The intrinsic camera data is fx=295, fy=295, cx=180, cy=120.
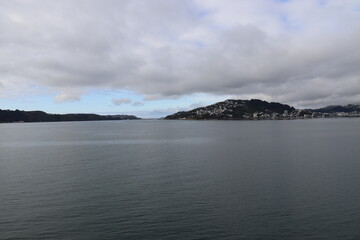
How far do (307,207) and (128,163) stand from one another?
43521 mm

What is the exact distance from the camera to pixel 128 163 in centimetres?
6994

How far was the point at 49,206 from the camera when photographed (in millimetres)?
38062

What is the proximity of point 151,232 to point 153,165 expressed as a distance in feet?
120

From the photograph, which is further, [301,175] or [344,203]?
[301,175]

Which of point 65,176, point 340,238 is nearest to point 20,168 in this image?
point 65,176

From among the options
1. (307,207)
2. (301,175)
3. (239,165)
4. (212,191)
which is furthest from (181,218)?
(239,165)

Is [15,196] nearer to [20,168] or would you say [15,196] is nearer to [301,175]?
[20,168]

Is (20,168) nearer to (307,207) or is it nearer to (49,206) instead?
(49,206)

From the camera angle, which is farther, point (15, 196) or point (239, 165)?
point (239, 165)

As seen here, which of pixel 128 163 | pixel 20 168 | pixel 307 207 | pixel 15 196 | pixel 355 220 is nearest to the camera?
pixel 355 220

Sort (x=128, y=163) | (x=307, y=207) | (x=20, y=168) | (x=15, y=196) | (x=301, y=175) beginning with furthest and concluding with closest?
1. (x=128, y=163)
2. (x=20, y=168)
3. (x=301, y=175)
4. (x=15, y=196)
5. (x=307, y=207)

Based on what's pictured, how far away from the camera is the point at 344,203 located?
124 feet

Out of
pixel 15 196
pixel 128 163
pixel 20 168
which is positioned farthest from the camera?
pixel 128 163

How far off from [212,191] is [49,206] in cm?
2247
